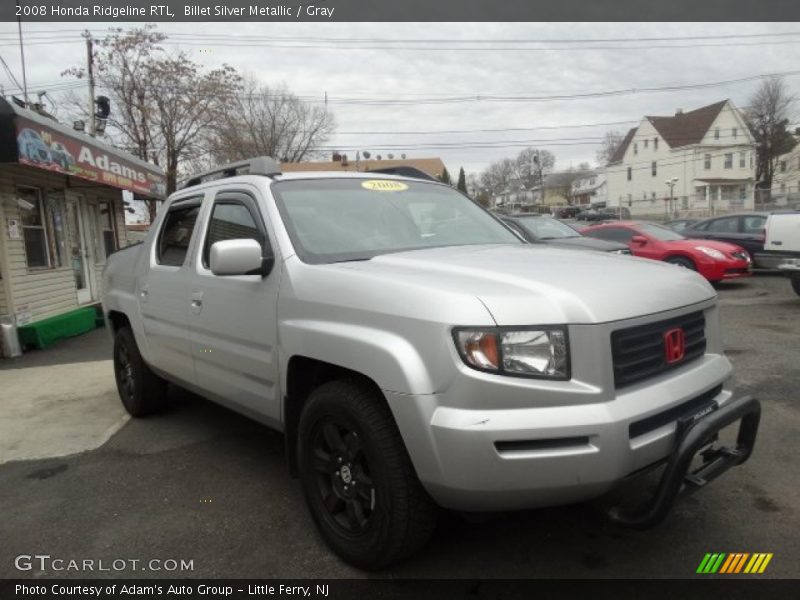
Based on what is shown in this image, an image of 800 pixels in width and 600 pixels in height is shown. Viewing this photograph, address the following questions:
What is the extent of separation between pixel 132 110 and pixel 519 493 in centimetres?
3264

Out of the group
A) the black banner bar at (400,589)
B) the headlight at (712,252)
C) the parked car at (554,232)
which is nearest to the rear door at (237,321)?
the black banner bar at (400,589)

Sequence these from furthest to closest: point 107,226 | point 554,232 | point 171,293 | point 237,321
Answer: point 107,226 → point 554,232 → point 171,293 → point 237,321

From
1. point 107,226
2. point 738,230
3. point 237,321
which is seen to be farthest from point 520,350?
point 738,230

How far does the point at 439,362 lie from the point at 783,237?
9.89 m

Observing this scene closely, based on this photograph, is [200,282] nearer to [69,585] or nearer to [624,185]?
[69,585]

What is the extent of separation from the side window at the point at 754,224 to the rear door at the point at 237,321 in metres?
13.0

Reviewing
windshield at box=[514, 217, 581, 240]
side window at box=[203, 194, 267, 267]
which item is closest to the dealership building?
side window at box=[203, 194, 267, 267]

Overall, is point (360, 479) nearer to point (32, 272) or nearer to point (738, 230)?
point (32, 272)

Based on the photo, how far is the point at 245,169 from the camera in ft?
13.3

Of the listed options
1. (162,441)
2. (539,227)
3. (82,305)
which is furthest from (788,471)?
(82,305)

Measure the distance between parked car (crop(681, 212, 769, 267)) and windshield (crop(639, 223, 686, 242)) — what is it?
1471 mm

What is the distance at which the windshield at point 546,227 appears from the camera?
11234 mm

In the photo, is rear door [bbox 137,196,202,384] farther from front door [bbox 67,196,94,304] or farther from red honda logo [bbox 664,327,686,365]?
front door [bbox 67,196,94,304]

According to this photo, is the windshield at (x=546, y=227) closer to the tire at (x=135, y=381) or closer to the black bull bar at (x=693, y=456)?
the tire at (x=135, y=381)
